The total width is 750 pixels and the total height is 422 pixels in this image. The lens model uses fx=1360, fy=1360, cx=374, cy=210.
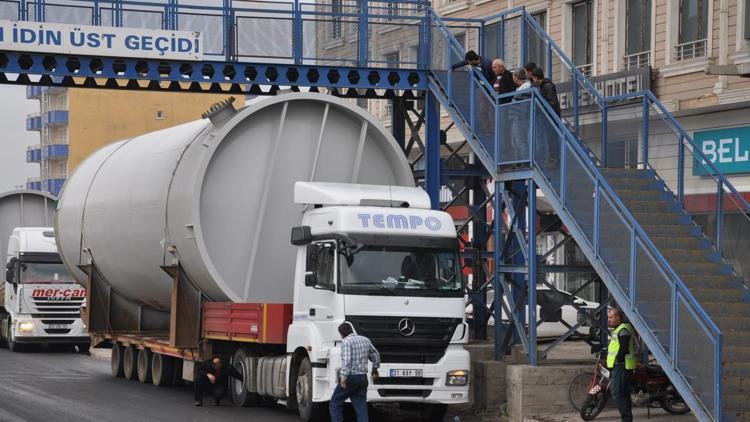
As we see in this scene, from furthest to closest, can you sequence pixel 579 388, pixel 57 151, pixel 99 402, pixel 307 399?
1. pixel 57 151
2. pixel 99 402
3. pixel 579 388
4. pixel 307 399

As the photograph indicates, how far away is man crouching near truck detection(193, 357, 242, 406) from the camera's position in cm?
2202

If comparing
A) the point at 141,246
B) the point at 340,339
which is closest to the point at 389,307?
the point at 340,339

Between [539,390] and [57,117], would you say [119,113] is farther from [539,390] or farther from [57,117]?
[539,390]

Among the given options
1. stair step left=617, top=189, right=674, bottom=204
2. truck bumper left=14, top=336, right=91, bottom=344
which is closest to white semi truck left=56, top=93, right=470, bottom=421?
stair step left=617, top=189, right=674, bottom=204

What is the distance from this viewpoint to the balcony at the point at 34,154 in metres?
132

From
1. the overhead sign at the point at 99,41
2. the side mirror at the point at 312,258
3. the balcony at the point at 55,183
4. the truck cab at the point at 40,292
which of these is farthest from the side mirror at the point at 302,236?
the balcony at the point at 55,183

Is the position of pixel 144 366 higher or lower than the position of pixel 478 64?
lower

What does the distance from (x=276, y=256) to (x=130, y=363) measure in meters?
6.86

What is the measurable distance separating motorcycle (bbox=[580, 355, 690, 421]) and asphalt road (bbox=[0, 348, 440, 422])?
3005 millimetres

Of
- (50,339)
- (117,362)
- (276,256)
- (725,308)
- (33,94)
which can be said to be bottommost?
(50,339)

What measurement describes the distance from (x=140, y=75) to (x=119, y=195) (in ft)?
9.73

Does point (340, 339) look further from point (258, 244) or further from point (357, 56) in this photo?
point (357, 56)

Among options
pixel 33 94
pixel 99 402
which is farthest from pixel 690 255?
pixel 33 94

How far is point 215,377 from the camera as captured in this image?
2206cm
